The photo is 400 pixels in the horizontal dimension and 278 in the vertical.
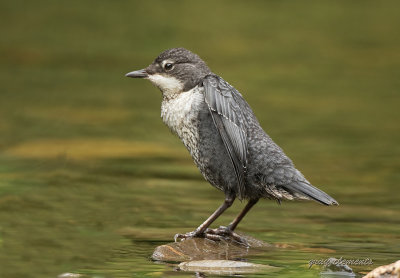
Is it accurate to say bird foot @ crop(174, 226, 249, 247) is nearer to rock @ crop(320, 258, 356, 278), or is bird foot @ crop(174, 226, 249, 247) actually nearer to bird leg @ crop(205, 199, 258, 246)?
bird leg @ crop(205, 199, 258, 246)

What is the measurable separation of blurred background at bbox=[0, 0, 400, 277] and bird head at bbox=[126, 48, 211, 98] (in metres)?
1.23

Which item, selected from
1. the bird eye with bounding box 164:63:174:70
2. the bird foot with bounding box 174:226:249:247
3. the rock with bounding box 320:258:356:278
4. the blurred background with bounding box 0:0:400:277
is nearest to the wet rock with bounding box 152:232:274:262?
the bird foot with bounding box 174:226:249:247

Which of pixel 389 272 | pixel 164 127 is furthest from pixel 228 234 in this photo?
pixel 164 127

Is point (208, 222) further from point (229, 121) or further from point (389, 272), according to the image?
point (389, 272)

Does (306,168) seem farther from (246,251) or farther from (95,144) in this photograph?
(246,251)

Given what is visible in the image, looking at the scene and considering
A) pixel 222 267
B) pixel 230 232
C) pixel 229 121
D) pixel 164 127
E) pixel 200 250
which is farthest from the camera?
pixel 164 127

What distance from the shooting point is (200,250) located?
6.52 metres

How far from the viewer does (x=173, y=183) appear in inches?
371

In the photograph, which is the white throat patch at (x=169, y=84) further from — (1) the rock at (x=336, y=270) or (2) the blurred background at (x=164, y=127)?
(1) the rock at (x=336, y=270)

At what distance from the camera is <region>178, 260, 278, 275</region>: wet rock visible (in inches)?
237

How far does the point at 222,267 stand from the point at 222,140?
39.4 inches

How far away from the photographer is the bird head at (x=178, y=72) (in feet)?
22.4

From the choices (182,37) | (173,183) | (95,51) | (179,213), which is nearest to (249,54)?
(182,37)

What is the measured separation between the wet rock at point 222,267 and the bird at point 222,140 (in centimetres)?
55
